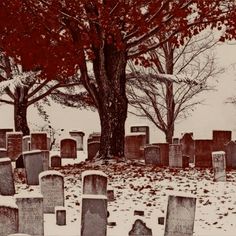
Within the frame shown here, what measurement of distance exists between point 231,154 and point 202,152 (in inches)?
32.6

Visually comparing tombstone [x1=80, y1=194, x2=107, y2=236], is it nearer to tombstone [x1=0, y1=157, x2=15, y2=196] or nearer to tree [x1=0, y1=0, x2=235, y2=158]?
tombstone [x1=0, y1=157, x2=15, y2=196]

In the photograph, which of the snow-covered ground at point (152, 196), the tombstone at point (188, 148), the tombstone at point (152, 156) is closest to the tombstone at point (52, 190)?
the snow-covered ground at point (152, 196)

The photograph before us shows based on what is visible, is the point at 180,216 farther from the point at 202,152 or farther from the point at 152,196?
the point at 202,152

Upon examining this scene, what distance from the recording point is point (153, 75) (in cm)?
2305

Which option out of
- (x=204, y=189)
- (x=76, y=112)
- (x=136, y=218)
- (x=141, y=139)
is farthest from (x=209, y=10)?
(x=76, y=112)

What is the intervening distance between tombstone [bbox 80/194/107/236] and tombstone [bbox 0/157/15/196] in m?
3.59

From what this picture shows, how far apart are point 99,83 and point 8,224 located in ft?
30.8

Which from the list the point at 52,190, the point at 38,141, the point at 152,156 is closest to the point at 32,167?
the point at 52,190

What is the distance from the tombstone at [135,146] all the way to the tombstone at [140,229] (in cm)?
Answer: 1132

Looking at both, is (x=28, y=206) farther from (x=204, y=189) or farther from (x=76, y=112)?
(x=76, y=112)

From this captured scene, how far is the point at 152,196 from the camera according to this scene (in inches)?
459

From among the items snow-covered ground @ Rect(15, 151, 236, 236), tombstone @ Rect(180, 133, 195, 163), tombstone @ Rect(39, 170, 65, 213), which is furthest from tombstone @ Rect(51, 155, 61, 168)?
tombstone @ Rect(39, 170, 65, 213)

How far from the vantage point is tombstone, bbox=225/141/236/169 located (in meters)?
16.2

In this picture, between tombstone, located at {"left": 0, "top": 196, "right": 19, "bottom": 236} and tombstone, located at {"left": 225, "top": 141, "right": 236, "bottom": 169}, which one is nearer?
tombstone, located at {"left": 0, "top": 196, "right": 19, "bottom": 236}
